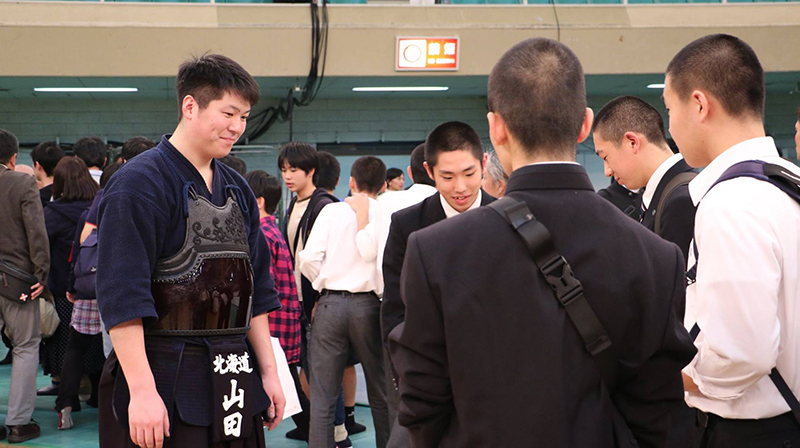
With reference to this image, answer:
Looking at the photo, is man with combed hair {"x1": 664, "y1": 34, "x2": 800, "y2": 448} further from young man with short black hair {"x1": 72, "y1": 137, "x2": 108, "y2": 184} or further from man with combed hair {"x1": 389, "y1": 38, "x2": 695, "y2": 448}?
young man with short black hair {"x1": 72, "y1": 137, "x2": 108, "y2": 184}

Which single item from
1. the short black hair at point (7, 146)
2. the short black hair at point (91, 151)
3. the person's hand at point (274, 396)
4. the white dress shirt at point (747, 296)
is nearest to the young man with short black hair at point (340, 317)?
the person's hand at point (274, 396)

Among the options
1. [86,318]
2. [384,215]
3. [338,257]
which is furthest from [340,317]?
[86,318]

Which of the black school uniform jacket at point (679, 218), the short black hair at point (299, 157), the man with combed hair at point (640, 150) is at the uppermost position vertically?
the short black hair at point (299, 157)

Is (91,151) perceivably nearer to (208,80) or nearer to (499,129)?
(208,80)

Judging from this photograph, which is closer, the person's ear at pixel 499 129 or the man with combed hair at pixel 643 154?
the person's ear at pixel 499 129

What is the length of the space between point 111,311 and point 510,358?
110 centimetres

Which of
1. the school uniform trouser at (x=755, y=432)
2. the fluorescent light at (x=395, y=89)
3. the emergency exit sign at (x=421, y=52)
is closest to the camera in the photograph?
the school uniform trouser at (x=755, y=432)

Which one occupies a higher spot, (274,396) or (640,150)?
(640,150)

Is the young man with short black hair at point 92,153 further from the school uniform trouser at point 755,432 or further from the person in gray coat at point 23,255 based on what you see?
the school uniform trouser at point 755,432

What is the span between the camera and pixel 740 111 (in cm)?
200

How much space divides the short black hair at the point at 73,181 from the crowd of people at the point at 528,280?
9.97 ft

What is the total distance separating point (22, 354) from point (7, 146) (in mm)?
1334

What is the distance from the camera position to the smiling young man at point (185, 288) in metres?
1.99

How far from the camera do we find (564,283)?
137cm
